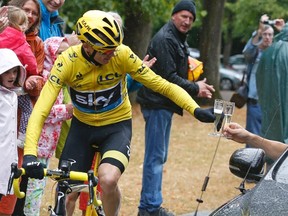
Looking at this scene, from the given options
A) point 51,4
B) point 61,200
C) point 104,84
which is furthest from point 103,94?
point 51,4

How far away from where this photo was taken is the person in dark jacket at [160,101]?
336 inches

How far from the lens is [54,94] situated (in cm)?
642

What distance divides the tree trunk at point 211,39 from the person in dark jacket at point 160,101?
1469 centimetres

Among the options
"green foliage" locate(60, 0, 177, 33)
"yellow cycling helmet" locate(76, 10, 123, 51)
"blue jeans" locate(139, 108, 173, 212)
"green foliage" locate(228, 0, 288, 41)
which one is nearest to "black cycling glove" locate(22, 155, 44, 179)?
"yellow cycling helmet" locate(76, 10, 123, 51)

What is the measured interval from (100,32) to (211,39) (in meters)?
17.9

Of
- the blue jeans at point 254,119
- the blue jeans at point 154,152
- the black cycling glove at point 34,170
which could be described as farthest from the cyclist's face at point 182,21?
the blue jeans at point 254,119

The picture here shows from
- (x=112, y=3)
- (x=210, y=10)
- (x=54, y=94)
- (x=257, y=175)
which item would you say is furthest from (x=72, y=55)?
(x=210, y=10)

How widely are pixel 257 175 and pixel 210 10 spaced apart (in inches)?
725

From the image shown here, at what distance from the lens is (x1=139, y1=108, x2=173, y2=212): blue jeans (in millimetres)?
8656

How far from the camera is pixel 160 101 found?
28.3ft

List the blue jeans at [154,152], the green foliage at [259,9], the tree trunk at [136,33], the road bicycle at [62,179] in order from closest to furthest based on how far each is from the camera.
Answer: the road bicycle at [62,179] → the blue jeans at [154,152] → the tree trunk at [136,33] → the green foliage at [259,9]

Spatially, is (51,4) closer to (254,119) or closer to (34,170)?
(34,170)

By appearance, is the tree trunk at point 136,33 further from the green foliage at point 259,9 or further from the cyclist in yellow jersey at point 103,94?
the cyclist in yellow jersey at point 103,94

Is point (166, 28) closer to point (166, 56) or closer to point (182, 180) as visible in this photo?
point (166, 56)
